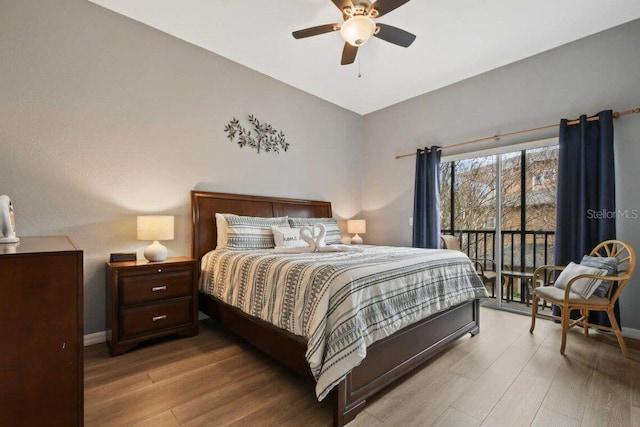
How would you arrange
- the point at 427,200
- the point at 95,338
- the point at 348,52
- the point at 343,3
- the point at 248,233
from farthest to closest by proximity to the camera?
the point at 427,200, the point at 248,233, the point at 348,52, the point at 95,338, the point at 343,3

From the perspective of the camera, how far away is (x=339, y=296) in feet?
5.31

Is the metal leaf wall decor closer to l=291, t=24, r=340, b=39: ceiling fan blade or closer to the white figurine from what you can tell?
l=291, t=24, r=340, b=39: ceiling fan blade

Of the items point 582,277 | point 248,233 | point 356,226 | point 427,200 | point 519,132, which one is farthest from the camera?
point 356,226

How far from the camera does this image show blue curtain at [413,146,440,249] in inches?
160

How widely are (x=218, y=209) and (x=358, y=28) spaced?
2283 mm

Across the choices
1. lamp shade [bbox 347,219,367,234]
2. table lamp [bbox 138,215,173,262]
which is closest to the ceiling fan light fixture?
table lamp [bbox 138,215,173,262]

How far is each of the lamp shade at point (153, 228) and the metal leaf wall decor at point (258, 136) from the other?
135 cm

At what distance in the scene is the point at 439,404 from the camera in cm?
174

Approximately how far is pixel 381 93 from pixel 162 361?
423 cm

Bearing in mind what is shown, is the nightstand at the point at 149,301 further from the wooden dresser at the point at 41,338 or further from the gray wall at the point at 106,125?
the wooden dresser at the point at 41,338

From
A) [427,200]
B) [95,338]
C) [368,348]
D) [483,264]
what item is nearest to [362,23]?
[368,348]

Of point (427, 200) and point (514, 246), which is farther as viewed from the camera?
point (427, 200)

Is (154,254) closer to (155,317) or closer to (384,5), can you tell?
(155,317)

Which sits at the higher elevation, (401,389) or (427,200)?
(427,200)
